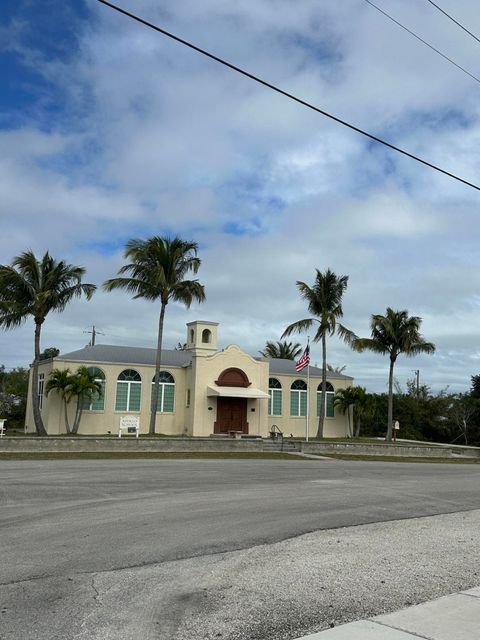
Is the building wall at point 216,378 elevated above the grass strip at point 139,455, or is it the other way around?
the building wall at point 216,378

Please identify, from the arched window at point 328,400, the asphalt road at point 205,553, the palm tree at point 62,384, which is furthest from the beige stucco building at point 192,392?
the asphalt road at point 205,553

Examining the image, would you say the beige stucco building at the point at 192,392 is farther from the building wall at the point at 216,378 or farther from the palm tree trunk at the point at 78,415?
the palm tree trunk at the point at 78,415

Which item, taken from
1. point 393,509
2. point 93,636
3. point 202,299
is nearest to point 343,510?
point 393,509

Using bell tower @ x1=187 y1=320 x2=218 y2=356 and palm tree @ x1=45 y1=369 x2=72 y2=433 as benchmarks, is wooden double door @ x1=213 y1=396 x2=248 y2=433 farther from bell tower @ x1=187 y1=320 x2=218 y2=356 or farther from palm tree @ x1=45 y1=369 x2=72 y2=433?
palm tree @ x1=45 y1=369 x2=72 y2=433

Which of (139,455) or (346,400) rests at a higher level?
(346,400)

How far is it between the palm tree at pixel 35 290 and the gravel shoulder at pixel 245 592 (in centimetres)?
2650

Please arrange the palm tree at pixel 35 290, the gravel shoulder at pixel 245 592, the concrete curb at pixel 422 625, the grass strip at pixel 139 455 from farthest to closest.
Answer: the palm tree at pixel 35 290, the grass strip at pixel 139 455, the gravel shoulder at pixel 245 592, the concrete curb at pixel 422 625

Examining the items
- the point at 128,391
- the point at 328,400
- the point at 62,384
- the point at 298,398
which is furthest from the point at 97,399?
the point at 328,400

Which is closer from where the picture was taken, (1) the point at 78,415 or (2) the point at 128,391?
(1) the point at 78,415

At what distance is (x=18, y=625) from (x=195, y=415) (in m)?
32.8

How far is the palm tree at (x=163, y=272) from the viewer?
3406 centimetres

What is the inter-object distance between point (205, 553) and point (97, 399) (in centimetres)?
2961

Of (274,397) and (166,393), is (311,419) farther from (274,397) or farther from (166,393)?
(166,393)

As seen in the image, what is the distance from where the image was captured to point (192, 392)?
126 ft
